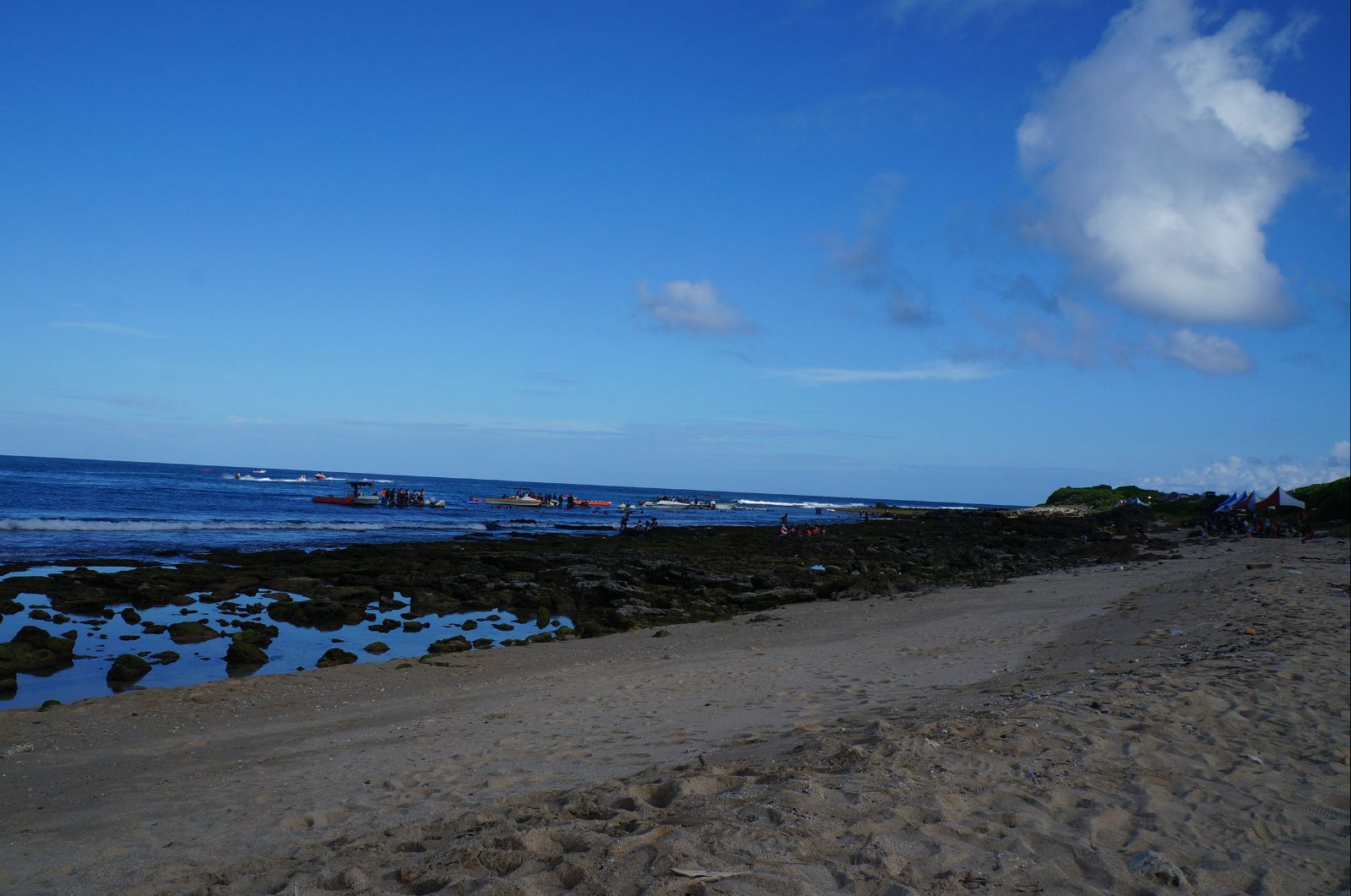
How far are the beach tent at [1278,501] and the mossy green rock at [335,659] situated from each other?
4009 cm

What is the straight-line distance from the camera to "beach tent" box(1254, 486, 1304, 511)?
3747cm

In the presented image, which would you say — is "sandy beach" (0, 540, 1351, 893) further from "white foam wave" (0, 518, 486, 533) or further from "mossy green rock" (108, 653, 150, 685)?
"white foam wave" (0, 518, 486, 533)

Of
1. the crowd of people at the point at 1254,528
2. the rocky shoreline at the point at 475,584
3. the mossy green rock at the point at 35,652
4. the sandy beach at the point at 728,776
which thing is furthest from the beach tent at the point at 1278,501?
the mossy green rock at the point at 35,652

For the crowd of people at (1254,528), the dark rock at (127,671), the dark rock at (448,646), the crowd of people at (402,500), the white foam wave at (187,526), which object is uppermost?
the crowd of people at (1254,528)

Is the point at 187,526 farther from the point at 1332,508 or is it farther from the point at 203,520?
the point at 1332,508

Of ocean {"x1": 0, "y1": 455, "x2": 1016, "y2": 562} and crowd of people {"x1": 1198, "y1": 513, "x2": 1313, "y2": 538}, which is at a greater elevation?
crowd of people {"x1": 1198, "y1": 513, "x2": 1313, "y2": 538}

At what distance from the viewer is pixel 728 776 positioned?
17.5ft

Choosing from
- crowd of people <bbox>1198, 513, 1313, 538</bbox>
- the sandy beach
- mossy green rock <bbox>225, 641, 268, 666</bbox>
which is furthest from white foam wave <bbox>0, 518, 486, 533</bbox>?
crowd of people <bbox>1198, 513, 1313, 538</bbox>

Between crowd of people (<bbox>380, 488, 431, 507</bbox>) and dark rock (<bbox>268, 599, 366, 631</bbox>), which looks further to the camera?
crowd of people (<bbox>380, 488, 431, 507</bbox>)

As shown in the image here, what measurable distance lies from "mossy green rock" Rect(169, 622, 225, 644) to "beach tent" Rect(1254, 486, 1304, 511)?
137 feet

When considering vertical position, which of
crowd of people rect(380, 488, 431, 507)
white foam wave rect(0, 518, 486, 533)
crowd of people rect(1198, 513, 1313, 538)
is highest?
crowd of people rect(1198, 513, 1313, 538)

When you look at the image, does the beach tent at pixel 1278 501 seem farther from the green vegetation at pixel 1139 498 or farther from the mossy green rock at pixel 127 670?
the mossy green rock at pixel 127 670

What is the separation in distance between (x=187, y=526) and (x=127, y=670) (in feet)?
105

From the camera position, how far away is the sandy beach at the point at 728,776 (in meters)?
4.19
